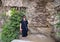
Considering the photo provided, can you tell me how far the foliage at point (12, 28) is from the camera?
12562mm

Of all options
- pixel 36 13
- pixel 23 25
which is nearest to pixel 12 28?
pixel 23 25

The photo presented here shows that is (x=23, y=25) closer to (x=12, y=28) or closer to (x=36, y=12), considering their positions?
(x=12, y=28)

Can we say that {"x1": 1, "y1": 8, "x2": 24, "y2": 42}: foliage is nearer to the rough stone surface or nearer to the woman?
the woman

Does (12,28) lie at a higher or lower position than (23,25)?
lower

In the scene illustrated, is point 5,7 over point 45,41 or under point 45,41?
over

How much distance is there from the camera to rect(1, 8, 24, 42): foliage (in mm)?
12562

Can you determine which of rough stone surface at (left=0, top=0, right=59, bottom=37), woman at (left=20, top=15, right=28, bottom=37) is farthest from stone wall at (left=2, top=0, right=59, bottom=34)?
woman at (left=20, top=15, right=28, bottom=37)

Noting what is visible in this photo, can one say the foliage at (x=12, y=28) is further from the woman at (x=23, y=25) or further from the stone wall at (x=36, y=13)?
the stone wall at (x=36, y=13)

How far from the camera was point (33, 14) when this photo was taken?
555 inches

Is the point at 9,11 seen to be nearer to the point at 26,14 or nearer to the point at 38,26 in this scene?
the point at 26,14

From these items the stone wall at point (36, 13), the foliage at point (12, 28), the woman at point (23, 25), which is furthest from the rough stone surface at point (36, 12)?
the woman at point (23, 25)

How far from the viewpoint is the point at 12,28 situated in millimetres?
12758

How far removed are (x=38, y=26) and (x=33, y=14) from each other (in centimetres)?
95

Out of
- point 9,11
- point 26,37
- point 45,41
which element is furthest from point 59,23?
point 9,11
